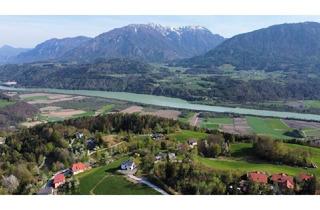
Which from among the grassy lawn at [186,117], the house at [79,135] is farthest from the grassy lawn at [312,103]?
the house at [79,135]

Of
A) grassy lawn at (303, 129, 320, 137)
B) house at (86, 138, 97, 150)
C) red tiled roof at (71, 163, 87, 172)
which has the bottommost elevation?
grassy lawn at (303, 129, 320, 137)

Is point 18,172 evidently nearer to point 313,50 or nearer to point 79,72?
point 79,72

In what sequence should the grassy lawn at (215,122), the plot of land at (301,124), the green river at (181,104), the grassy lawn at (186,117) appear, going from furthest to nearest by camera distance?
the green river at (181,104) < the grassy lawn at (186,117) < the plot of land at (301,124) < the grassy lawn at (215,122)

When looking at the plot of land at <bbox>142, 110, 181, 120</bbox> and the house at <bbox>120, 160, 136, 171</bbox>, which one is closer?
the house at <bbox>120, 160, 136, 171</bbox>

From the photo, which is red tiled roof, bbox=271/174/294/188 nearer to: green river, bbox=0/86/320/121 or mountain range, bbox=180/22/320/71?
green river, bbox=0/86/320/121

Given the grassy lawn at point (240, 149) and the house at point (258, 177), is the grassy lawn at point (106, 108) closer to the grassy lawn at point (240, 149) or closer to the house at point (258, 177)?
the grassy lawn at point (240, 149)

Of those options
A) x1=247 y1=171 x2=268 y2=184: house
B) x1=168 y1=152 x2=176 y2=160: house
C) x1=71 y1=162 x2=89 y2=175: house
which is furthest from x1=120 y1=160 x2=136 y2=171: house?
x1=247 y1=171 x2=268 y2=184: house

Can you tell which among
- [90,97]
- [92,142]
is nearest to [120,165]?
[92,142]
